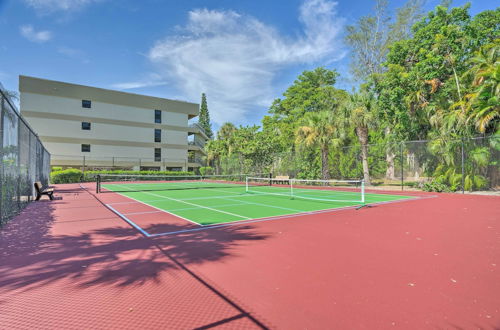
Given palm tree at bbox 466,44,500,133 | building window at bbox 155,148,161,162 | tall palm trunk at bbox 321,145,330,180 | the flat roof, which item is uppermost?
the flat roof

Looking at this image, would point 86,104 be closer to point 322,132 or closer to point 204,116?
point 322,132

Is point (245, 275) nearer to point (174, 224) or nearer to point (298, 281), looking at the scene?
point (298, 281)

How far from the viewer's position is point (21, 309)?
3.36 metres

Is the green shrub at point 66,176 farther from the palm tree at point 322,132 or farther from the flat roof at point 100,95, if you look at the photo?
the palm tree at point 322,132

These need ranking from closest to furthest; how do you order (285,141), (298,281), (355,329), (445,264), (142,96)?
(355,329) → (298,281) → (445,264) → (285,141) → (142,96)

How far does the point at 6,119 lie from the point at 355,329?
10433 millimetres

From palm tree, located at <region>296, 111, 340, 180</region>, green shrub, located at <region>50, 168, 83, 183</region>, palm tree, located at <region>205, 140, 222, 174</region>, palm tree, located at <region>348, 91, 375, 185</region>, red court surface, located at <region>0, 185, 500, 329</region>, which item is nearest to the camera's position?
red court surface, located at <region>0, 185, 500, 329</region>

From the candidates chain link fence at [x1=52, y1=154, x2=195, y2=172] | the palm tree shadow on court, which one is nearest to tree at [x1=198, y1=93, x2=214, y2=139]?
chain link fence at [x1=52, y1=154, x2=195, y2=172]

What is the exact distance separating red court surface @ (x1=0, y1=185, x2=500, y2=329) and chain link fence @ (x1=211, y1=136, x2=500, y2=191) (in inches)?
474

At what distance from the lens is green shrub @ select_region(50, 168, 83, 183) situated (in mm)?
31281

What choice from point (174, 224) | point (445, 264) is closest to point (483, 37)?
point (445, 264)

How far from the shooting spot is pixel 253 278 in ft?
14.0

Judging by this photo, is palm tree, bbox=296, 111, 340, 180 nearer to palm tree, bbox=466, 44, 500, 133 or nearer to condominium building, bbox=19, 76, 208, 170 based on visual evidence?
palm tree, bbox=466, 44, 500, 133

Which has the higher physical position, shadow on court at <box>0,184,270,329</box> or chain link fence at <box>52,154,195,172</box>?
chain link fence at <box>52,154,195,172</box>
